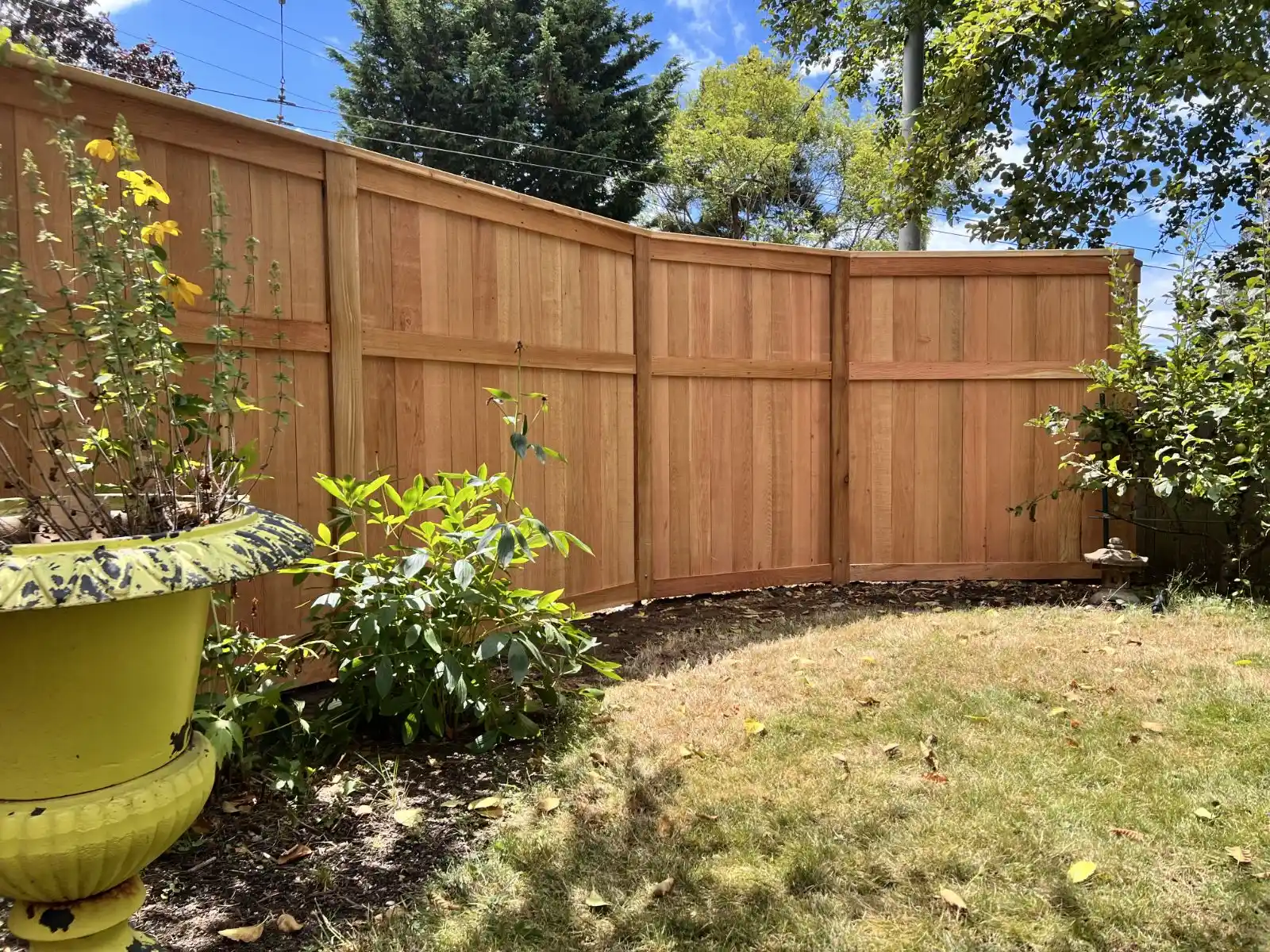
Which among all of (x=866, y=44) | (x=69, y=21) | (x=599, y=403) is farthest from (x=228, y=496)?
(x=69, y=21)

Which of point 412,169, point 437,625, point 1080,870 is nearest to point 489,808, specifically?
point 437,625

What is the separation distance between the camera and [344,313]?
302 centimetres

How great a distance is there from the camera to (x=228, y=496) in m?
1.62

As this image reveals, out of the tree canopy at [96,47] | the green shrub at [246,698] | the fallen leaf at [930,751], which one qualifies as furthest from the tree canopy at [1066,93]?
the tree canopy at [96,47]

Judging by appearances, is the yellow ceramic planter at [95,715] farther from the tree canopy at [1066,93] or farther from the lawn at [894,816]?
the tree canopy at [1066,93]

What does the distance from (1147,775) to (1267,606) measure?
8.09ft

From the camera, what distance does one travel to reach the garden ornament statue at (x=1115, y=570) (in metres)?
4.45

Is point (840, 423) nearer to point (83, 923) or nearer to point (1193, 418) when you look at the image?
point (1193, 418)

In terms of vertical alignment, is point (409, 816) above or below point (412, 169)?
below

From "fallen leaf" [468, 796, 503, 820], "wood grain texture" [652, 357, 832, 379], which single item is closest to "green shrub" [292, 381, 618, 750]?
"fallen leaf" [468, 796, 503, 820]

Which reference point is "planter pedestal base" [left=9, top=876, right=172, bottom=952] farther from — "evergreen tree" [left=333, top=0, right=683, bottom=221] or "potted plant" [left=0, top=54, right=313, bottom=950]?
"evergreen tree" [left=333, top=0, right=683, bottom=221]

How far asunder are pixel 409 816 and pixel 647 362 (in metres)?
2.80

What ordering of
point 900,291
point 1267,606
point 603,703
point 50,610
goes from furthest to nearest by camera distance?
point 900,291, point 1267,606, point 603,703, point 50,610

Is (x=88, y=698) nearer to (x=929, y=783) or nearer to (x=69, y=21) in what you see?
(x=929, y=783)
